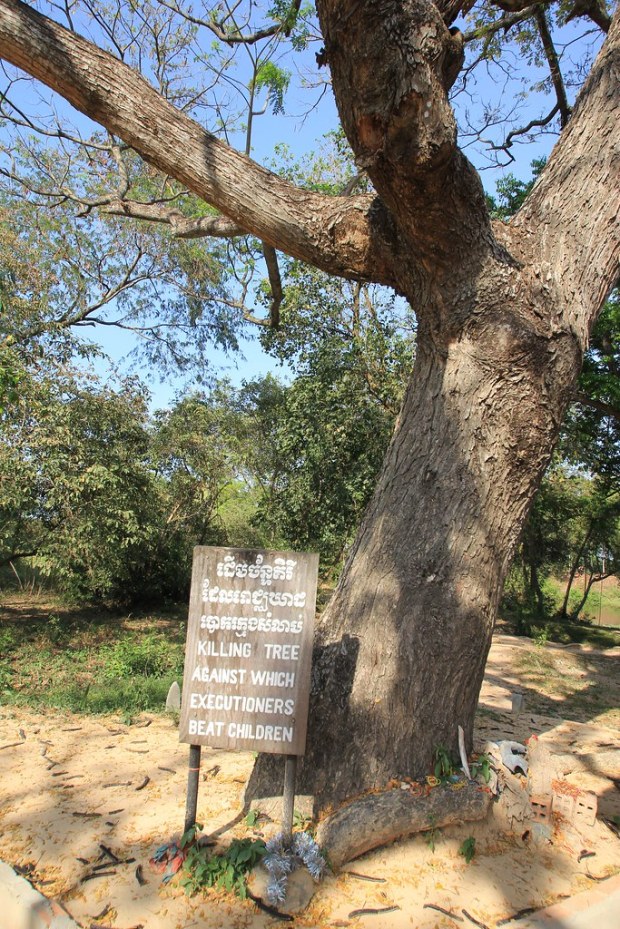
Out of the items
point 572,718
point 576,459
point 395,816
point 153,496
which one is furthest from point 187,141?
point 576,459

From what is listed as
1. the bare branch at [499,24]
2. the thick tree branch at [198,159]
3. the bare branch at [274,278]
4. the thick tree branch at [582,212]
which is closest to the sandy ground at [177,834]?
the thick tree branch at [582,212]

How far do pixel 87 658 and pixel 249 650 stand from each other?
6347 millimetres

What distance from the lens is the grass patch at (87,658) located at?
20.3 feet

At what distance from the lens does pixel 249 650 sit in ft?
10.4

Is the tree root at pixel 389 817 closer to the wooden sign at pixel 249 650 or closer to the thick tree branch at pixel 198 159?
the wooden sign at pixel 249 650

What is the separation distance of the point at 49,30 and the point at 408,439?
2989mm

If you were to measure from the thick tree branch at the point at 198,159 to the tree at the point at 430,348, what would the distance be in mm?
10

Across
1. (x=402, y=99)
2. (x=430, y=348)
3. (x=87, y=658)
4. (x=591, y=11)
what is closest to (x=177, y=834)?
(x=430, y=348)

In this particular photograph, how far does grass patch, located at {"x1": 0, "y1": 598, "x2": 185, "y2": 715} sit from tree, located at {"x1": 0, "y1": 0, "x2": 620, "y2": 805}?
127 inches

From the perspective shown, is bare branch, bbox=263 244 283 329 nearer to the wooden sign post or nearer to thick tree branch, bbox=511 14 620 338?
thick tree branch, bbox=511 14 620 338

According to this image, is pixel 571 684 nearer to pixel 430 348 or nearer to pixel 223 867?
pixel 430 348

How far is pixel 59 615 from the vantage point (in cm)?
1172

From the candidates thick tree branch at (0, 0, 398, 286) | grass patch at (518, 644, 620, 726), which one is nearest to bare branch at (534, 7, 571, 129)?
thick tree branch at (0, 0, 398, 286)

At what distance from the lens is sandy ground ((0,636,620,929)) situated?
8.94ft
